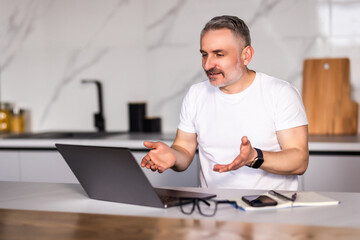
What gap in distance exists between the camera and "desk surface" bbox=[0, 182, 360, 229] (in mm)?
1211

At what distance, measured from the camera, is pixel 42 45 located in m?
3.43

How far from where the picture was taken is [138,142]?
268cm

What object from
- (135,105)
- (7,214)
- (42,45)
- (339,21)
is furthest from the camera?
(42,45)

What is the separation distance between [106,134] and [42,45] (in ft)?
2.79

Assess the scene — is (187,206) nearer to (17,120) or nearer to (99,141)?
(99,141)

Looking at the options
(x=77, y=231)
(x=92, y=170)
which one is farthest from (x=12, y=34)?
(x=77, y=231)

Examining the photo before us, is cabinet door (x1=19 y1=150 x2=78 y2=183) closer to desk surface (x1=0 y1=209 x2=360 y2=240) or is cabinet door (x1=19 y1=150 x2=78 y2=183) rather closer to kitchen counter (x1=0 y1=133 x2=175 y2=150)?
kitchen counter (x1=0 y1=133 x2=175 y2=150)

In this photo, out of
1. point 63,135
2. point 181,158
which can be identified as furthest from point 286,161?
point 63,135

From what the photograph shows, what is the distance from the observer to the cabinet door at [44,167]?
286 cm

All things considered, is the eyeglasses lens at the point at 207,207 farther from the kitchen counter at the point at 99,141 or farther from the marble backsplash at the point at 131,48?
the marble backsplash at the point at 131,48

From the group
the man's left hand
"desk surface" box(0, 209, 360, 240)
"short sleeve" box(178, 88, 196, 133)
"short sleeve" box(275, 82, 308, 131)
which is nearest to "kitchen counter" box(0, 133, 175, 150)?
"short sleeve" box(178, 88, 196, 133)

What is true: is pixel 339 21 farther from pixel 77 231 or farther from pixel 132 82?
pixel 77 231

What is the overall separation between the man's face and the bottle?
79.5 inches

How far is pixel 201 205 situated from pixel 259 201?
164mm
